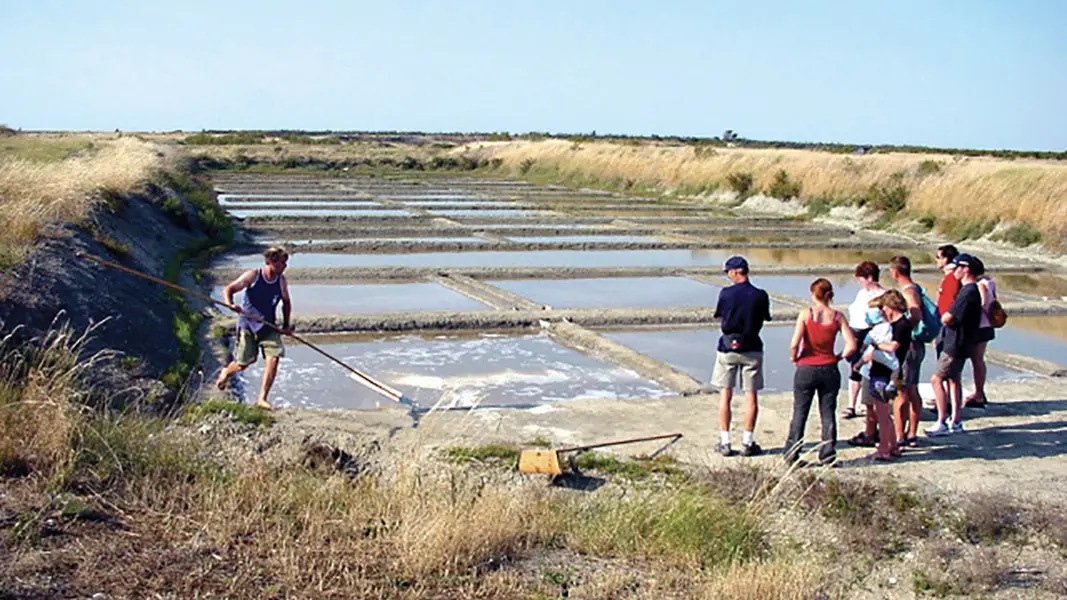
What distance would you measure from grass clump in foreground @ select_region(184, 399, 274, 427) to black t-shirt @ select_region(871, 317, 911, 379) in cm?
417

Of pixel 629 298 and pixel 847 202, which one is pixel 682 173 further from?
pixel 629 298

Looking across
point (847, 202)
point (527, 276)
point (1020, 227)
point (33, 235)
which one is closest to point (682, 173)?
point (847, 202)

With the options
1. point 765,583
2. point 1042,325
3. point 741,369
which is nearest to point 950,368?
point 741,369

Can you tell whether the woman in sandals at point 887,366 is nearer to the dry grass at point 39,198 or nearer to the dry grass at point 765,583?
the dry grass at point 765,583

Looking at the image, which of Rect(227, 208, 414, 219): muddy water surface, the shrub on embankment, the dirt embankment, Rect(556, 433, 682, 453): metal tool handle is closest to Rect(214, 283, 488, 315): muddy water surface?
the dirt embankment

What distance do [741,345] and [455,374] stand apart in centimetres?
377

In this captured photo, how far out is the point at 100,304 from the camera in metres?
9.54

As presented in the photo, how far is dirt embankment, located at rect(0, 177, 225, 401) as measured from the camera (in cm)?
823

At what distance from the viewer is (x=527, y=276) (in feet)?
54.9

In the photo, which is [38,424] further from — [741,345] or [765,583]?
[741,345]

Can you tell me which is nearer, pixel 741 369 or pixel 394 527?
pixel 394 527

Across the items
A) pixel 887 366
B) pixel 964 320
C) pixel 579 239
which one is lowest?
pixel 579 239

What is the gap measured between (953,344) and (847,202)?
77.2 ft

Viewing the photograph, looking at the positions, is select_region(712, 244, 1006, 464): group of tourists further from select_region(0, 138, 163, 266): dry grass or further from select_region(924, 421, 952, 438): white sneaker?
select_region(0, 138, 163, 266): dry grass
